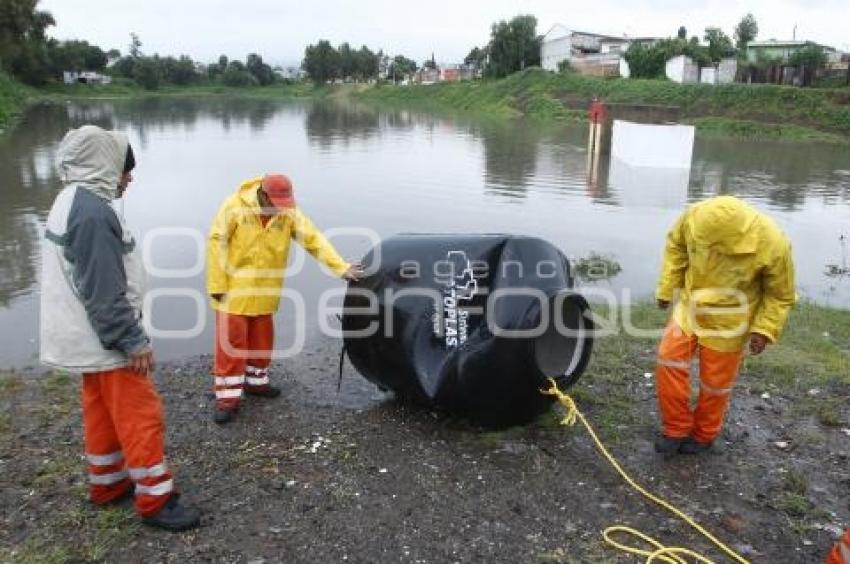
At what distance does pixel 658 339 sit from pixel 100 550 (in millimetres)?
4788

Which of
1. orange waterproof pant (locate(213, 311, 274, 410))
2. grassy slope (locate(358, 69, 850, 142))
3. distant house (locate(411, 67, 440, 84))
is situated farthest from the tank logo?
distant house (locate(411, 67, 440, 84))

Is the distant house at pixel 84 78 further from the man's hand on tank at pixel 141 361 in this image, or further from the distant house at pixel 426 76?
the man's hand on tank at pixel 141 361

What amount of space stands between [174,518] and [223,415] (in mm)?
1234

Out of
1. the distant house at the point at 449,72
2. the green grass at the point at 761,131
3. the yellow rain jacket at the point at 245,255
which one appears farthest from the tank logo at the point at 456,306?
the distant house at the point at 449,72

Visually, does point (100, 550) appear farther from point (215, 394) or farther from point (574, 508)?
point (574, 508)

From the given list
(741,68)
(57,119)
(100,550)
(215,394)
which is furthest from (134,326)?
(741,68)

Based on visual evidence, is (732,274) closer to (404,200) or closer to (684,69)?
(404,200)

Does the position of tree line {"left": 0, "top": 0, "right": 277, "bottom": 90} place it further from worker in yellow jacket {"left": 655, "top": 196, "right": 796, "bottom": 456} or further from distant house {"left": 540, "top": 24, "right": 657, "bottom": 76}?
worker in yellow jacket {"left": 655, "top": 196, "right": 796, "bottom": 456}

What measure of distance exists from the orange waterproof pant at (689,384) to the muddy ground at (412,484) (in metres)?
0.20

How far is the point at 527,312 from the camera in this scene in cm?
402

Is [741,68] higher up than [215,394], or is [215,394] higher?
[741,68]

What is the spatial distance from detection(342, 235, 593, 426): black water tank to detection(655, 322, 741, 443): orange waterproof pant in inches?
19.1

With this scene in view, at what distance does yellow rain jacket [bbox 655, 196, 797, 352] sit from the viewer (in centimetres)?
389

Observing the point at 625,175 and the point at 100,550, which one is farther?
the point at 625,175
